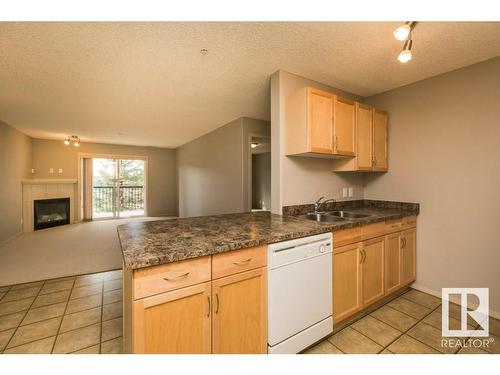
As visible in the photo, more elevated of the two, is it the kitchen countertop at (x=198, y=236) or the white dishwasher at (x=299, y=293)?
the kitchen countertop at (x=198, y=236)

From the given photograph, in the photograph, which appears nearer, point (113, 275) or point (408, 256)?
point (408, 256)

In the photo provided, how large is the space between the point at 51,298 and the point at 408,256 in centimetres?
381

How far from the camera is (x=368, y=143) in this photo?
254 cm

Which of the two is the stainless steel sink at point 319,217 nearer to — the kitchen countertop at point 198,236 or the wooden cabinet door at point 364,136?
the kitchen countertop at point 198,236

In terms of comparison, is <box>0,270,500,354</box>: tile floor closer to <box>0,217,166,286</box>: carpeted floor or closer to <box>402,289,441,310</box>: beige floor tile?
<box>402,289,441,310</box>: beige floor tile

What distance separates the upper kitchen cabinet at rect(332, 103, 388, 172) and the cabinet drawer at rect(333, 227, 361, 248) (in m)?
0.86

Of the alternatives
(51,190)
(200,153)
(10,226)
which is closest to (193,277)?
(200,153)

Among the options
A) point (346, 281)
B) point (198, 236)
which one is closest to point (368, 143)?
point (346, 281)

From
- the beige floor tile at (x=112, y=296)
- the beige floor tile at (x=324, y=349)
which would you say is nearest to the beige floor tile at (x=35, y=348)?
the beige floor tile at (x=112, y=296)

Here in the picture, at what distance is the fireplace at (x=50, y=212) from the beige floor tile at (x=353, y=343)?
686 cm

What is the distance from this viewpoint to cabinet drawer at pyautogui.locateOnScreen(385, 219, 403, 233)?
85.7 inches

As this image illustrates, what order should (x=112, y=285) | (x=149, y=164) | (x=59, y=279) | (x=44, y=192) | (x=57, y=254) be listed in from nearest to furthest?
(x=112, y=285)
(x=59, y=279)
(x=57, y=254)
(x=44, y=192)
(x=149, y=164)

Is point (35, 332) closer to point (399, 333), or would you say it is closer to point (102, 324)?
point (102, 324)

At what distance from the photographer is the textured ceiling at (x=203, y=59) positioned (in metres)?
1.63
